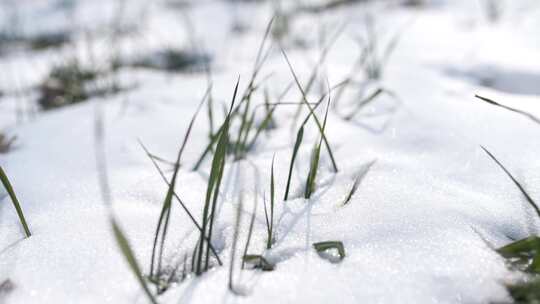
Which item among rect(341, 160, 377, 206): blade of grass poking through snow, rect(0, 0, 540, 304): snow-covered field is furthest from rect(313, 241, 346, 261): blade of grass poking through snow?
rect(341, 160, 377, 206): blade of grass poking through snow

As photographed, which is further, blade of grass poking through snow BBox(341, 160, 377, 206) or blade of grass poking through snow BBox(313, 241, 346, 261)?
blade of grass poking through snow BBox(341, 160, 377, 206)

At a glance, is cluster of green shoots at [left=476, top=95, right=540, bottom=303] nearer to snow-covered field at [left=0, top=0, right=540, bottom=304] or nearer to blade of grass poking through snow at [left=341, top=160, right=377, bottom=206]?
snow-covered field at [left=0, top=0, right=540, bottom=304]

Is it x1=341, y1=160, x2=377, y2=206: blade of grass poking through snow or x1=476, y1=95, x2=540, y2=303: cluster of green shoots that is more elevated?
x1=341, y1=160, x2=377, y2=206: blade of grass poking through snow

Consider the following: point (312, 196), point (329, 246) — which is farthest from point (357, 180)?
point (329, 246)

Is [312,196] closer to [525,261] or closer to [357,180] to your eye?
[357,180]

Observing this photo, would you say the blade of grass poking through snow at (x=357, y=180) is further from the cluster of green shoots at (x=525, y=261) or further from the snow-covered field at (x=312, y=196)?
the cluster of green shoots at (x=525, y=261)

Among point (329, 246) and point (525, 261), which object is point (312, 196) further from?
point (525, 261)

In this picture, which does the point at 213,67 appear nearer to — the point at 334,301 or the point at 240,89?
the point at 240,89

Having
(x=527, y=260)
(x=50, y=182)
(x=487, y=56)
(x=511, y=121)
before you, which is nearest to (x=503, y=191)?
(x=527, y=260)

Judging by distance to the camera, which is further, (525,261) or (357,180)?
Result: (357,180)

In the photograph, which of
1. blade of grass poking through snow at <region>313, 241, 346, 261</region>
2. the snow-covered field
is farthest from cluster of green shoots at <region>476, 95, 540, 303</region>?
blade of grass poking through snow at <region>313, 241, 346, 261</region>
